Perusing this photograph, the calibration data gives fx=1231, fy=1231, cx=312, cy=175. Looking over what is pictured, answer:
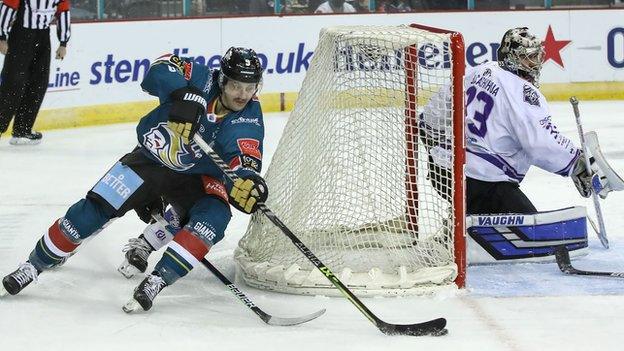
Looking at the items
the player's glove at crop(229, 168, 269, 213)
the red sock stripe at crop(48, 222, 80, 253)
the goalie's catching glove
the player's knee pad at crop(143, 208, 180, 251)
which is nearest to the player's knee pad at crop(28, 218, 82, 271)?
the red sock stripe at crop(48, 222, 80, 253)

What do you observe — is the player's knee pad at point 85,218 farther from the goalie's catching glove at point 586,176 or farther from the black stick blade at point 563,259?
the goalie's catching glove at point 586,176

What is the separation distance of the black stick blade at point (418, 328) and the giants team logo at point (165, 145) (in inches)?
32.8

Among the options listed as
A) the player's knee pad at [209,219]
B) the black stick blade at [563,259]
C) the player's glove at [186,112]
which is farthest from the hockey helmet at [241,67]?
the black stick blade at [563,259]

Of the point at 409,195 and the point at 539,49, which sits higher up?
Result: the point at 539,49

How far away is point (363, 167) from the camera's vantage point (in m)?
4.04

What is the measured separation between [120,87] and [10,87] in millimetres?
1107

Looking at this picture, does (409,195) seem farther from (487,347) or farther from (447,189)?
(487,347)

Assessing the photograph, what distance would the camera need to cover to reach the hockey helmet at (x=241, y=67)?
3.52 metres

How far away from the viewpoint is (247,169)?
3.49 metres

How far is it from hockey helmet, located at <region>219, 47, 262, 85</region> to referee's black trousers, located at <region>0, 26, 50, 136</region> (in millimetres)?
3940

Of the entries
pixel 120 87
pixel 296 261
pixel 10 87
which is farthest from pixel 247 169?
pixel 120 87

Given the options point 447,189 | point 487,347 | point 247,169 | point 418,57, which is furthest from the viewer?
point 418,57

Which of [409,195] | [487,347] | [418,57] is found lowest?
[487,347]

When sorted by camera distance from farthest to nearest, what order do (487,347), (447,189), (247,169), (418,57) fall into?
1. (418,57)
2. (447,189)
3. (247,169)
4. (487,347)
